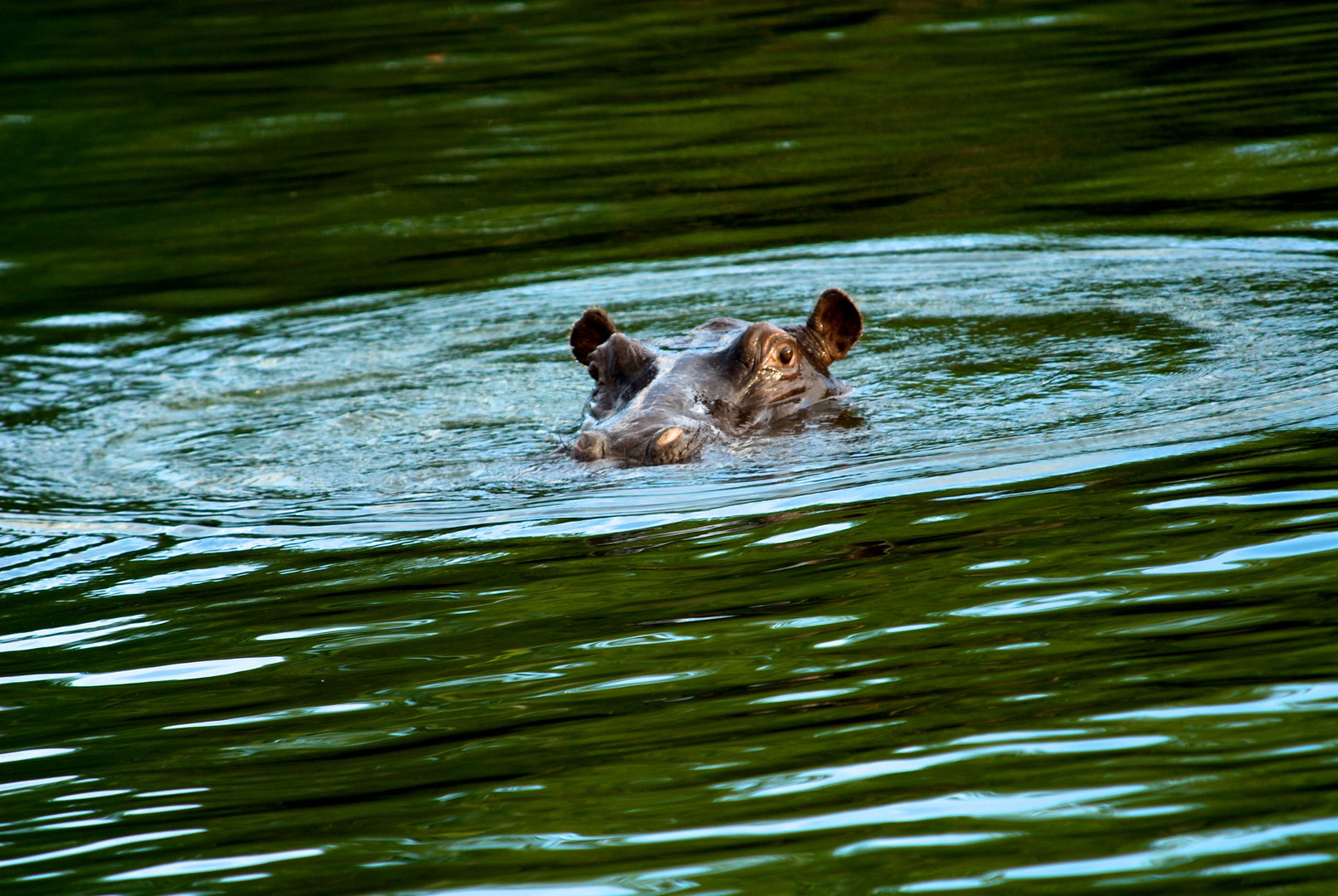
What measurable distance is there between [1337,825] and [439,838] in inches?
63.0

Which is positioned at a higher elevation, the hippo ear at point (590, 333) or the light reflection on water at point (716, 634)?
the hippo ear at point (590, 333)

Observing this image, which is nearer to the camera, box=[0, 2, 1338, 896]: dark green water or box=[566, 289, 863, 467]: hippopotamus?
box=[0, 2, 1338, 896]: dark green water

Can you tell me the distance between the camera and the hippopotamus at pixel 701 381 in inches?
265

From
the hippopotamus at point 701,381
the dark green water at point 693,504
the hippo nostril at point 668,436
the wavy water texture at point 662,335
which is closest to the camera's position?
the dark green water at point 693,504

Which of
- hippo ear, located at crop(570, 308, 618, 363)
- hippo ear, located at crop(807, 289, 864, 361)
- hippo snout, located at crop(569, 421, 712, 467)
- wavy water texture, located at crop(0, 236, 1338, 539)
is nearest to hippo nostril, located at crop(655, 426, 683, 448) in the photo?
hippo snout, located at crop(569, 421, 712, 467)

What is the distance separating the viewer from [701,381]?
7418 millimetres

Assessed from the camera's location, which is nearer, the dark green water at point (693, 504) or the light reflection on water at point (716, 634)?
the light reflection on water at point (716, 634)

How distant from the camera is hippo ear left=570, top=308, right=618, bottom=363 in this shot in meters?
8.16

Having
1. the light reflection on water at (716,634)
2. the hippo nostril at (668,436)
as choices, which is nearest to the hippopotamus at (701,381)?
the hippo nostril at (668,436)

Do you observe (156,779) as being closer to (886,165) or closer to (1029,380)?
(1029,380)

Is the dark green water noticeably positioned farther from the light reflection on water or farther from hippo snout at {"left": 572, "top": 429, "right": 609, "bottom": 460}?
hippo snout at {"left": 572, "top": 429, "right": 609, "bottom": 460}

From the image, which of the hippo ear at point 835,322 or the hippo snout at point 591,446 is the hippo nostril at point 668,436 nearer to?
the hippo snout at point 591,446

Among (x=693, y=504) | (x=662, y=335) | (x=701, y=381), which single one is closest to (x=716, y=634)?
(x=693, y=504)

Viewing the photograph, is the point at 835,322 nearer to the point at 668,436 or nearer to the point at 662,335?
the point at 662,335
